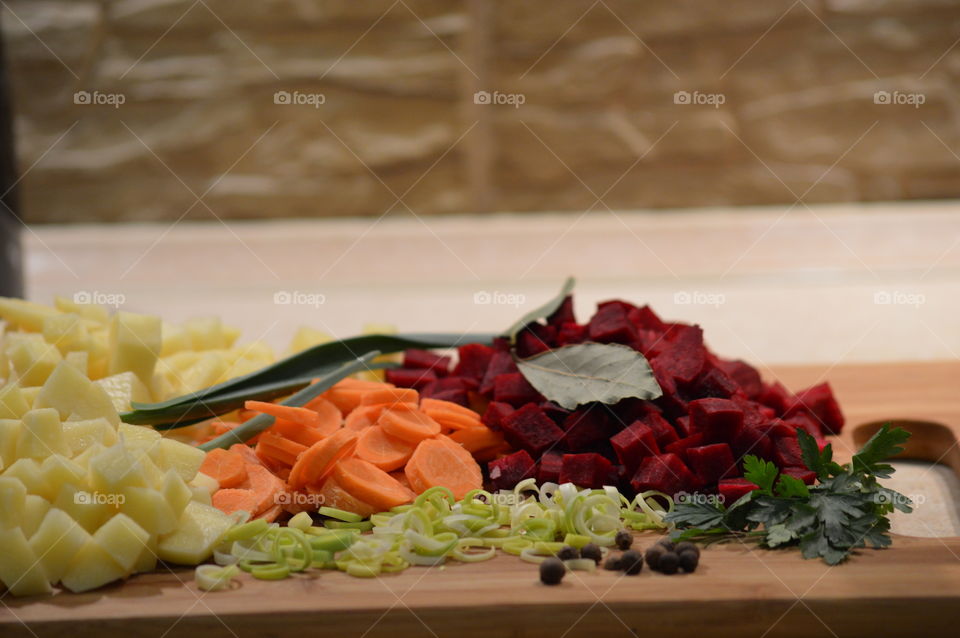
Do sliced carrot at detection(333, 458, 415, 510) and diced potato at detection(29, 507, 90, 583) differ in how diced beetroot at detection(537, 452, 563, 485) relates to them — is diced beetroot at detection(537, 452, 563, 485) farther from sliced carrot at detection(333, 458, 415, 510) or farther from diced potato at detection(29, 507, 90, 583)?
diced potato at detection(29, 507, 90, 583)

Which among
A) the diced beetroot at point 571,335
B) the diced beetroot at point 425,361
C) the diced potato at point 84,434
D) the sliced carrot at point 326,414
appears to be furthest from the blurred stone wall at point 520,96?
the diced potato at point 84,434

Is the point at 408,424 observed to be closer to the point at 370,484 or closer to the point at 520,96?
the point at 370,484

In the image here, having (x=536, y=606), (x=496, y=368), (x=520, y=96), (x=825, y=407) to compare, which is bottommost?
(x=536, y=606)

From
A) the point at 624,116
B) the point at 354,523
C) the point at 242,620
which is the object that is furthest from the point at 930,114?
the point at 242,620

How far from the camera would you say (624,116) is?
347 cm

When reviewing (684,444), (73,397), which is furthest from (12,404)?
(684,444)

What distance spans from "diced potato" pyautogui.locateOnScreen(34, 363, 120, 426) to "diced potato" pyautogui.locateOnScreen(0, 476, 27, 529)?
18cm

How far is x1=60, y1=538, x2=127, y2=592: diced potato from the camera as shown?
41.3 inches

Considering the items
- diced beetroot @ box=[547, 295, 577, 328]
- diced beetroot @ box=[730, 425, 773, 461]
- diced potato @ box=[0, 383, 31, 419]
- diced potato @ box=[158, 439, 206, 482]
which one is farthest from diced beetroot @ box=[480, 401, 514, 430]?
diced potato @ box=[0, 383, 31, 419]

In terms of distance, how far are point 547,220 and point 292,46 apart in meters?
1.18

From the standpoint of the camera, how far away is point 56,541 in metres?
1.04

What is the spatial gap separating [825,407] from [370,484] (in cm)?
83

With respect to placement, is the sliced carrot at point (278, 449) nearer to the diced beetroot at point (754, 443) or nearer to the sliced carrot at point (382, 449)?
the sliced carrot at point (382, 449)

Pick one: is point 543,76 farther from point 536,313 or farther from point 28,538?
point 28,538
